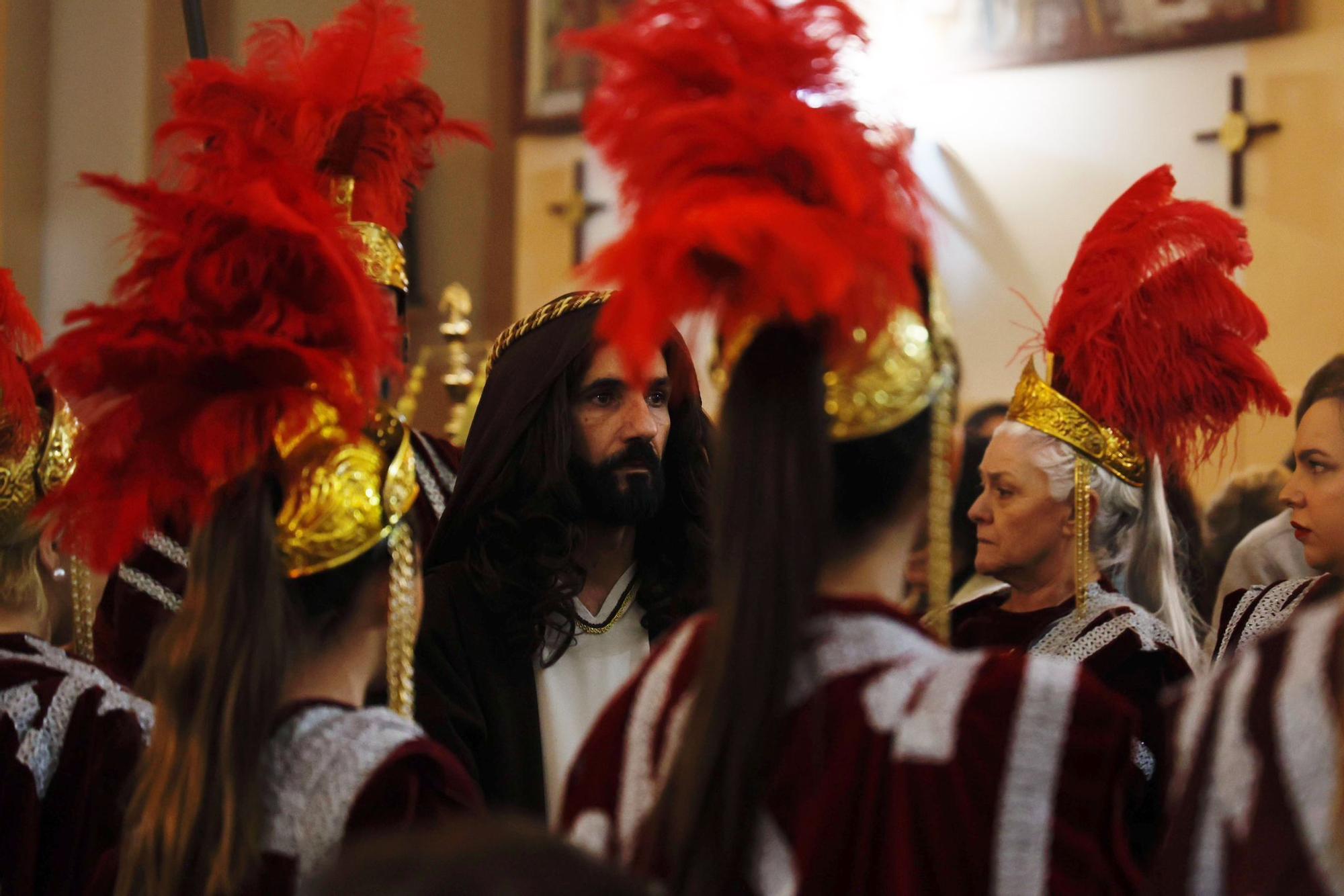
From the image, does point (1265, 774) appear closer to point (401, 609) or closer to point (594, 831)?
point (594, 831)

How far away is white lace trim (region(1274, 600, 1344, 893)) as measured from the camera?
4.11 ft

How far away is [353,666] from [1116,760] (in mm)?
869

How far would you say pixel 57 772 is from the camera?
2.24 metres

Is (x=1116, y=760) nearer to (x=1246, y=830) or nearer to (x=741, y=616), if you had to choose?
(x=1246, y=830)

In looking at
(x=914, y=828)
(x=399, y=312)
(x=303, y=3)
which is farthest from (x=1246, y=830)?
(x=303, y=3)

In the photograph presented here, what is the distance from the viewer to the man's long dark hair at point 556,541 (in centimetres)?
267

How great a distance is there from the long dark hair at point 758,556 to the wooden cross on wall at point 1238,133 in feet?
12.5

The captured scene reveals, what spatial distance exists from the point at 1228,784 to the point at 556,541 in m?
1.56

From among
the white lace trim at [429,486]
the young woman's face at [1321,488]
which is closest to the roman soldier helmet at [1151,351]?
the young woman's face at [1321,488]

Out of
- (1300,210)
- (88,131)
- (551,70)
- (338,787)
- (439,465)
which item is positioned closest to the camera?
(338,787)

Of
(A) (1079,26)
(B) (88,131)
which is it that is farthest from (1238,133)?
(B) (88,131)

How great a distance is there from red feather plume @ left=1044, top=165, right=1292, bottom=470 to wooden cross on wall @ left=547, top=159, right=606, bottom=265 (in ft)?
12.4

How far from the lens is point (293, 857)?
164cm

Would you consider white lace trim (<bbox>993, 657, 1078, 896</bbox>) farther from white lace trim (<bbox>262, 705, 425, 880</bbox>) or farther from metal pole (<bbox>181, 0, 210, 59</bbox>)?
metal pole (<bbox>181, 0, 210, 59</bbox>)
